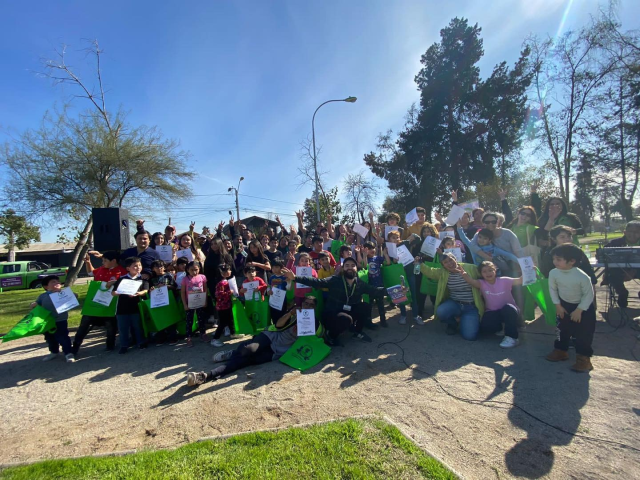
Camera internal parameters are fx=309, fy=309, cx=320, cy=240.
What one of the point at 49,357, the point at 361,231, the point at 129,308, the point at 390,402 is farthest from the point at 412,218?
the point at 49,357

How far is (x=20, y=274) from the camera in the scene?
2000 cm

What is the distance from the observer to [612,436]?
9.20 ft

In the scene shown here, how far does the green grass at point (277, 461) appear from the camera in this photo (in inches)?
98.7

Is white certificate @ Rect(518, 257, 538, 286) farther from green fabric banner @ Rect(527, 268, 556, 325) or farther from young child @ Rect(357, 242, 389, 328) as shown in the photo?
young child @ Rect(357, 242, 389, 328)

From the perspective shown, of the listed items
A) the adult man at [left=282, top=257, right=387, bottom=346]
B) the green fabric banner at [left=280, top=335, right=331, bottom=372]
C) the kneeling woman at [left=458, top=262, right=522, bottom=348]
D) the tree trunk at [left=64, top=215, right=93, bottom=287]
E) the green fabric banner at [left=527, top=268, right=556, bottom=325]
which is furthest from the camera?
the tree trunk at [left=64, top=215, right=93, bottom=287]

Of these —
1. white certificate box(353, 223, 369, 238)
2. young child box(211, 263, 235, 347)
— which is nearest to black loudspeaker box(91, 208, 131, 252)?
young child box(211, 263, 235, 347)

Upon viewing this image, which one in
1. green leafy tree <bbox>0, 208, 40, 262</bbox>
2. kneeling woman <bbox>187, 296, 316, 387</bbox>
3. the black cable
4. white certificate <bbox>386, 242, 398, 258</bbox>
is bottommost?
the black cable

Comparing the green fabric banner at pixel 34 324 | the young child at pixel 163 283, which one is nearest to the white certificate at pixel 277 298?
the young child at pixel 163 283

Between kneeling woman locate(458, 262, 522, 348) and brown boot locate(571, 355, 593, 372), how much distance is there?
1.05 meters

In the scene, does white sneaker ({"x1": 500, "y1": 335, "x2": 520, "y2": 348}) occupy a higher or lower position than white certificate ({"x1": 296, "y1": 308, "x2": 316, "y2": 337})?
lower

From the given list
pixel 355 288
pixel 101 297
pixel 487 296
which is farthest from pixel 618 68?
pixel 101 297

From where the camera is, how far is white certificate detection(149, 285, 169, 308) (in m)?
5.83

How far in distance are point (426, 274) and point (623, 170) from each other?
22.5 m

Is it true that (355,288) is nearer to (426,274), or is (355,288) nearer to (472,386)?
(426,274)
